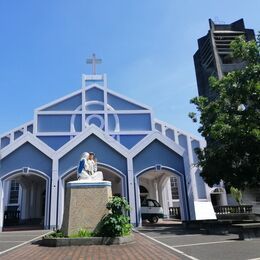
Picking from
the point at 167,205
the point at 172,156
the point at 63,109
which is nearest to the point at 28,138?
the point at 63,109

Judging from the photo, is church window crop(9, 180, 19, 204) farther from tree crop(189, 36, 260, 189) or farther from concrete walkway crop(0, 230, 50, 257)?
tree crop(189, 36, 260, 189)

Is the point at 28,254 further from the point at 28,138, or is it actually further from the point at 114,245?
the point at 28,138

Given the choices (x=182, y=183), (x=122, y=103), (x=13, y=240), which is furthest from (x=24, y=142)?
(x=182, y=183)

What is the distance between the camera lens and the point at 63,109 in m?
27.0

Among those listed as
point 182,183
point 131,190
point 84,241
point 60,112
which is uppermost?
point 60,112

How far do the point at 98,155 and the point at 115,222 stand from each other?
10.4 metres

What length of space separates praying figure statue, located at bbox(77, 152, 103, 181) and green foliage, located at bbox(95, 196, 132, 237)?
4.71 feet

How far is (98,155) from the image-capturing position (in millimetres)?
21125

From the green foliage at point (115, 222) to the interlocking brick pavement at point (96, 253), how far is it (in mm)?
804

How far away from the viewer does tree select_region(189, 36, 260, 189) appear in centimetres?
1498

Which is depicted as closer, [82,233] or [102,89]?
[82,233]

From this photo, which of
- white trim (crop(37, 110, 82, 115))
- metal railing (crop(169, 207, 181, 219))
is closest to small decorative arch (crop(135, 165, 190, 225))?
metal railing (crop(169, 207, 181, 219))

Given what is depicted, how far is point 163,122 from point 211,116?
38.9 ft

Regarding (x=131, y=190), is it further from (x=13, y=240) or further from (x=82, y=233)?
(x=82, y=233)
